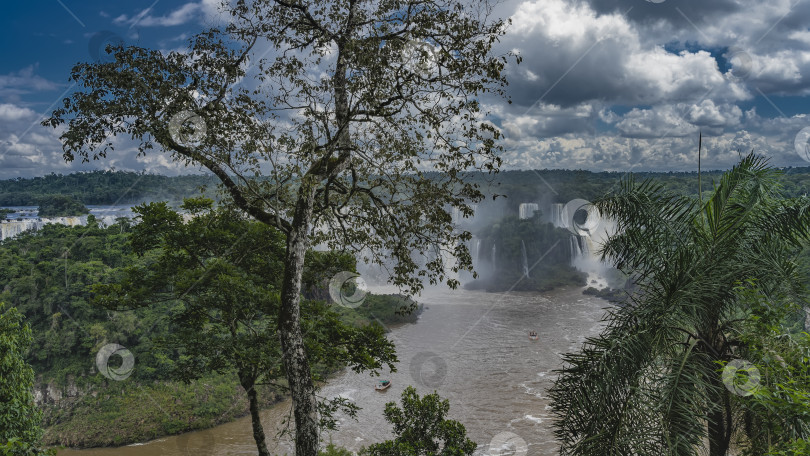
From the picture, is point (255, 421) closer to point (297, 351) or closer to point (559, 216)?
point (297, 351)

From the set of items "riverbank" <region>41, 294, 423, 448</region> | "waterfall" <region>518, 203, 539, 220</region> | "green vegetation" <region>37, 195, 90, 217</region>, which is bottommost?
"riverbank" <region>41, 294, 423, 448</region>

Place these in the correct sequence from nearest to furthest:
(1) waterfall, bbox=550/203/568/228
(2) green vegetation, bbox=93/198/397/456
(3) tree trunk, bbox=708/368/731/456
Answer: (3) tree trunk, bbox=708/368/731/456 < (2) green vegetation, bbox=93/198/397/456 < (1) waterfall, bbox=550/203/568/228

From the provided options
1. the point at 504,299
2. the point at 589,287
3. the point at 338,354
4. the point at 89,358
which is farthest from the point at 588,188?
the point at 338,354

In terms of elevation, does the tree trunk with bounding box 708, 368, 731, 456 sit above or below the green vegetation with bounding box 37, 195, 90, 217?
below

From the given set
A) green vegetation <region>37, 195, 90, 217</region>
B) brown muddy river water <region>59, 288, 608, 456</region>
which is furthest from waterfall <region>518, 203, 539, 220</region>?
green vegetation <region>37, 195, 90, 217</region>

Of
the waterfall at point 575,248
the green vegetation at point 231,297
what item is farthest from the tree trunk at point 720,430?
the waterfall at point 575,248

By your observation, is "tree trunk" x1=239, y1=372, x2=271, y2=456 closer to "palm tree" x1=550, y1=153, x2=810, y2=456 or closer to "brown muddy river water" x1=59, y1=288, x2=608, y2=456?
"brown muddy river water" x1=59, y1=288, x2=608, y2=456

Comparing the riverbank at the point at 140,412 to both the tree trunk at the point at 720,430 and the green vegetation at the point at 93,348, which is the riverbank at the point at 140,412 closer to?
the green vegetation at the point at 93,348
